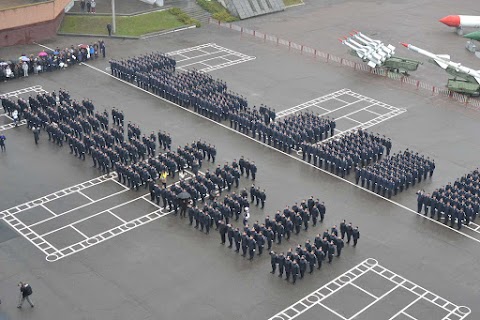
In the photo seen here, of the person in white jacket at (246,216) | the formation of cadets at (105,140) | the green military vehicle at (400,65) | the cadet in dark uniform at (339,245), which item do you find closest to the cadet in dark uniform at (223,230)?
the person in white jacket at (246,216)

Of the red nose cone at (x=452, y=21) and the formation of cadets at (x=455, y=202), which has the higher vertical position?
the red nose cone at (x=452, y=21)

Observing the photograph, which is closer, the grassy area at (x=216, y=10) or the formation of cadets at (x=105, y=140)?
the formation of cadets at (x=105, y=140)

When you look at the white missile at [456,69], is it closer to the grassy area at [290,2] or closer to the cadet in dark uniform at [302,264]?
the grassy area at [290,2]

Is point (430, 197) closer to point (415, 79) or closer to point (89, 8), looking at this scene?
point (415, 79)

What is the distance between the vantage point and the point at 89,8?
73688mm

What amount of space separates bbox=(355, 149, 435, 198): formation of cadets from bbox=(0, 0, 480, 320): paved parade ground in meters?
0.52

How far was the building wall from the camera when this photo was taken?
215 feet

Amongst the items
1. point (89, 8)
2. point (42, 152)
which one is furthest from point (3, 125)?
point (89, 8)

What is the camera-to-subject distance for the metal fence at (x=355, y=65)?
2258 inches

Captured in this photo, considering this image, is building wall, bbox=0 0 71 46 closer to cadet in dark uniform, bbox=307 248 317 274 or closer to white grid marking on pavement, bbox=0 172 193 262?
white grid marking on pavement, bbox=0 172 193 262

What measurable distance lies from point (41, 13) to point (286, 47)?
70.4 ft

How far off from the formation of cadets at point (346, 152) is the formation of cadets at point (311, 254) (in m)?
7.68

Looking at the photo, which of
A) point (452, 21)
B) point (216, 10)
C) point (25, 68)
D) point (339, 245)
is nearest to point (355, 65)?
point (452, 21)

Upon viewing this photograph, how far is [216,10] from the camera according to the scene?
76188 millimetres
